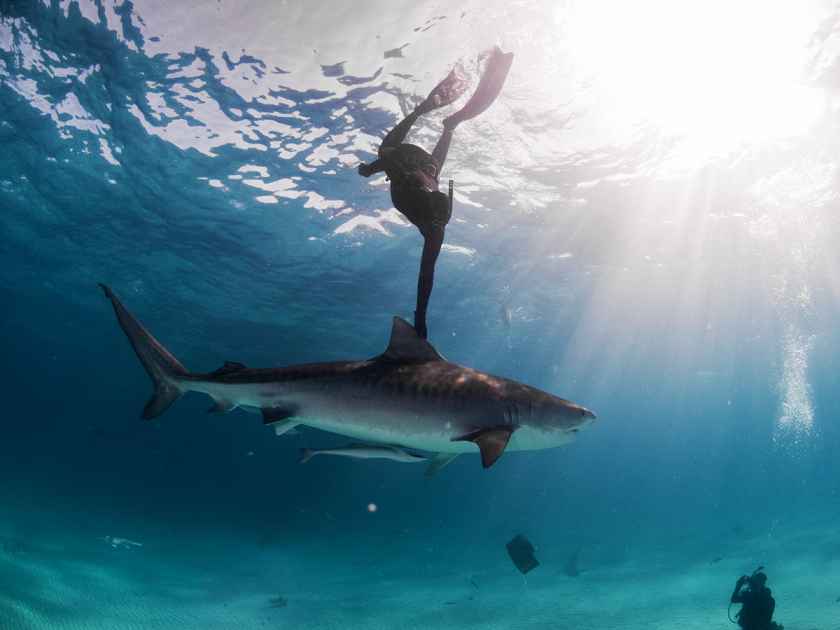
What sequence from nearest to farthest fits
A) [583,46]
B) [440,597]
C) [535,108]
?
[583,46]
[535,108]
[440,597]

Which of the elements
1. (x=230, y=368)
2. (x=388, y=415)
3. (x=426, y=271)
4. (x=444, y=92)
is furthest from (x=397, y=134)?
(x=388, y=415)

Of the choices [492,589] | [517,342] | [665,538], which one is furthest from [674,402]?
[492,589]

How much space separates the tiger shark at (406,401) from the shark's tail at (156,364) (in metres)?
0.51

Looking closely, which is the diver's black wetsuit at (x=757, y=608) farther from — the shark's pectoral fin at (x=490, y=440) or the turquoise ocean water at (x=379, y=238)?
the shark's pectoral fin at (x=490, y=440)

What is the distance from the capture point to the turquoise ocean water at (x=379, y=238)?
11250 millimetres

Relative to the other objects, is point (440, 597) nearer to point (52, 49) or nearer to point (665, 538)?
point (52, 49)

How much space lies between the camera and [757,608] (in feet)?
35.3

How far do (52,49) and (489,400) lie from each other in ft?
47.6

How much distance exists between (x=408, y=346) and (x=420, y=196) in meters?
1.31

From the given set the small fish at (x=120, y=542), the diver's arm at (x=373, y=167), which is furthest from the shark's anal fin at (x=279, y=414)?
the small fish at (x=120, y=542)

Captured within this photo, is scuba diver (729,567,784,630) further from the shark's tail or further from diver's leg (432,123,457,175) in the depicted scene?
the shark's tail

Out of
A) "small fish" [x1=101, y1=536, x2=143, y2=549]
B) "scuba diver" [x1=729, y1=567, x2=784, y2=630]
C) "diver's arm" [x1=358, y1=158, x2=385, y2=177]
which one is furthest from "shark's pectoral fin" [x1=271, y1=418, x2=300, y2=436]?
"small fish" [x1=101, y1=536, x2=143, y2=549]

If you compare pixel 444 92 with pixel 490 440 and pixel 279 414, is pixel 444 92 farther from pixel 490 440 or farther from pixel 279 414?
pixel 490 440

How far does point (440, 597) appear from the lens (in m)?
22.5
